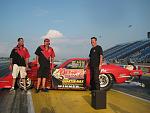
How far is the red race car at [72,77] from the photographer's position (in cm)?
947

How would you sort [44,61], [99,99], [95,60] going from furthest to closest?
[44,61], [95,60], [99,99]

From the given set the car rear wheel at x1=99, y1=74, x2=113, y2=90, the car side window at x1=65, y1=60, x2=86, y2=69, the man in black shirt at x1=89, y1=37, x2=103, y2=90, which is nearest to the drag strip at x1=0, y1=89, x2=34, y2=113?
the car side window at x1=65, y1=60, x2=86, y2=69

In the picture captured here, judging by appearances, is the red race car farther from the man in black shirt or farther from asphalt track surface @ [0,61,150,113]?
the man in black shirt

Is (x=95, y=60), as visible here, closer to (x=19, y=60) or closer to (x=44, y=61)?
(x=44, y=61)

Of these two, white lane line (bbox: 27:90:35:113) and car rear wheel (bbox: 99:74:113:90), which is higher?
car rear wheel (bbox: 99:74:113:90)

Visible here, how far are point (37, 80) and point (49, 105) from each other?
2700 millimetres

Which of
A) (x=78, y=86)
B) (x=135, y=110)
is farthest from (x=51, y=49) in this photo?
(x=135, y=110)

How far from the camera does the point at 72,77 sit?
954 cm

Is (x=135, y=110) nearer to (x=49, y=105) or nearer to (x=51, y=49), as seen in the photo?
(x=49, y=105)

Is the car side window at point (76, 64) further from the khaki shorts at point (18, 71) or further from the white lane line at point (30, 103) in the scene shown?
the white lane line at point (30, 103)

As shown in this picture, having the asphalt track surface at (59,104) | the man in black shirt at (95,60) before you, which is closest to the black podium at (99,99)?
the asphalt track surface at (59,104)

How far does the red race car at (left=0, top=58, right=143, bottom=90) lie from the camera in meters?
9.47

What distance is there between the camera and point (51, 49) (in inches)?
365

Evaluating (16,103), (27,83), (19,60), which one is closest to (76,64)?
(27,83)
